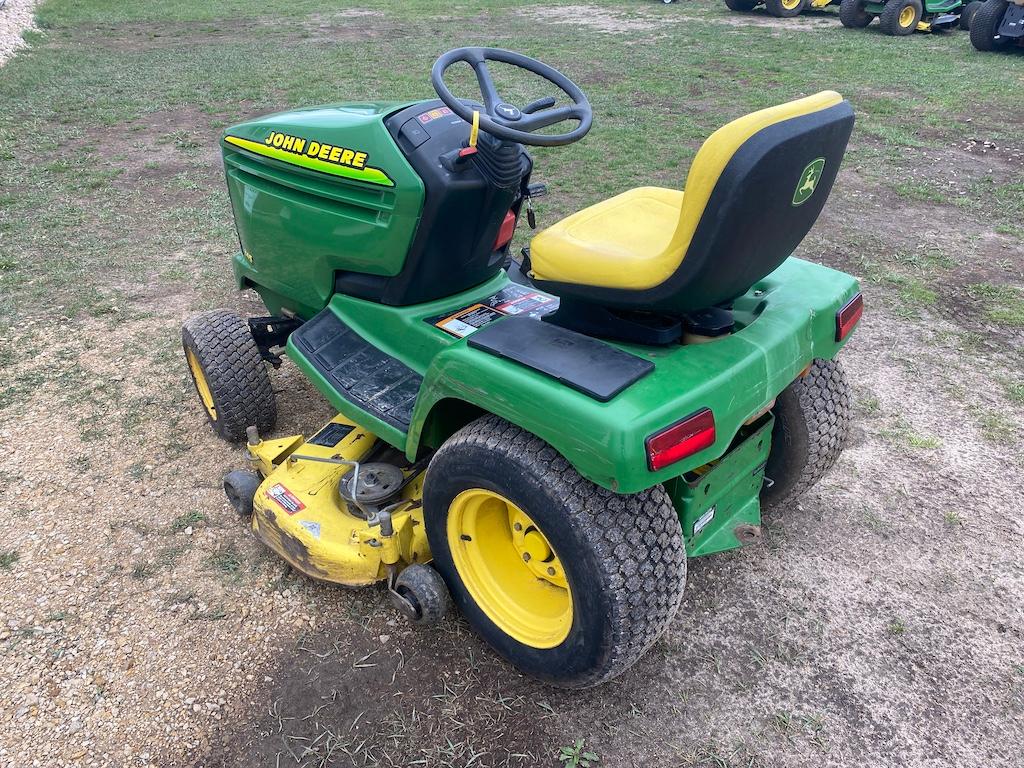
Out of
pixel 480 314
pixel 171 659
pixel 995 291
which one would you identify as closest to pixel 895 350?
pixel 995 291

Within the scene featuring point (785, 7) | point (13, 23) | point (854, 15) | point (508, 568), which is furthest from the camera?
point (785, 7)

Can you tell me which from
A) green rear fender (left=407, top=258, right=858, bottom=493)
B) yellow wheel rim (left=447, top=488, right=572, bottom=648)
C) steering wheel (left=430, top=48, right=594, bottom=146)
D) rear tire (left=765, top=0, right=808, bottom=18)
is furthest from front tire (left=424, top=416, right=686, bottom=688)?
rear tire (left=765, top=0, right=808, bottom=18)

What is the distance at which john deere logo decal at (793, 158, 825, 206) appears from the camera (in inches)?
68.5

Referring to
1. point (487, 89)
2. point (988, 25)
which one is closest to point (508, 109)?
point (487, 89)

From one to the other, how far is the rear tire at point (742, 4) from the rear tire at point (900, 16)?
2.89 meters

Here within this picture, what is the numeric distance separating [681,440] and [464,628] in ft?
3.41

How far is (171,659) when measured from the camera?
2.29m

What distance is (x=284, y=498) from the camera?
2514mm

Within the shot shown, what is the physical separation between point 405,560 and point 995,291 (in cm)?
383

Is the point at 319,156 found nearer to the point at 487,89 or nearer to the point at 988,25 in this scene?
the point at 487,89

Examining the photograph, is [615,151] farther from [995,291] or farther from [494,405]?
[494,405]

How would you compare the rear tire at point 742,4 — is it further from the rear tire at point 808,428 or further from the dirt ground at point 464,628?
the rear tire at point 808,428

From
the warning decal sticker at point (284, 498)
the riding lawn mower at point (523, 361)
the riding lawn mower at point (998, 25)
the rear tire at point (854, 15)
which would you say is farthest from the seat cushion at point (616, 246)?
Answer: the rear tire at point (854, 15)

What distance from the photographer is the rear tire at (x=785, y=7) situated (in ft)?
46.0
